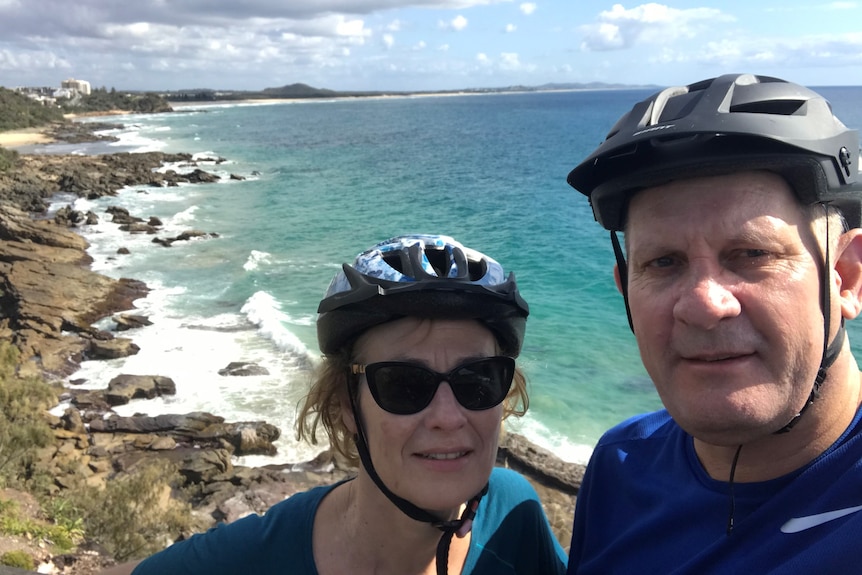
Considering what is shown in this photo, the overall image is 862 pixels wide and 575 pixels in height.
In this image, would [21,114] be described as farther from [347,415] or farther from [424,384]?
[424,384]

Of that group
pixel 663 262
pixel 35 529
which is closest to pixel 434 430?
pixel 663 262

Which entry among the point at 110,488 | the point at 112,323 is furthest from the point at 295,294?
the point at 110,488

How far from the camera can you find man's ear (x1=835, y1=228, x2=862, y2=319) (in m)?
1.94

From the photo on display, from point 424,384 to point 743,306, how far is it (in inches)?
45.4

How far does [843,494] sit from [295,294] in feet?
76.0

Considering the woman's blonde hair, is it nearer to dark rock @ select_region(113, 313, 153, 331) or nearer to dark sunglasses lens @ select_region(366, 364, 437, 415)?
dark sunglasses lens @ select_region(366, 364, 437, 415)

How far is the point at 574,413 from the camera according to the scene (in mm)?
15258

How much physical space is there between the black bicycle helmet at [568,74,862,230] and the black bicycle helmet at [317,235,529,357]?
676mm

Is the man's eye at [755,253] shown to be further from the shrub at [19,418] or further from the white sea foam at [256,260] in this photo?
the white sea foam at [256,260]

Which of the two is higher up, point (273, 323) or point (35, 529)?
point (35, 529)

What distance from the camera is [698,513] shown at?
2193mm

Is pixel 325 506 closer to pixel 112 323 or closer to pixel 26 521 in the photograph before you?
pixel 26 521

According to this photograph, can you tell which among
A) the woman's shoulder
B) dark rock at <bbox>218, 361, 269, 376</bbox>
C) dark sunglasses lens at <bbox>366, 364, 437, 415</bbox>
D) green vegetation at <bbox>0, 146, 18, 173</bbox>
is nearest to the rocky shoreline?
dark rock at <bbox>218, 361, 269, 376</bbox>

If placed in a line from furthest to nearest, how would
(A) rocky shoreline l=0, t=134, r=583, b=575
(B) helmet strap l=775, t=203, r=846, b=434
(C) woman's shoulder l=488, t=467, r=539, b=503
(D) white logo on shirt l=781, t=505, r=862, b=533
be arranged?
1. (A) rocky shoreline l=0, t=134, r=583, b=575
2. (C) woman's shoulder l=488, t=467, r=539, b=503
3. (B) helmet strap l=775, t=203, r=846, b=434
4. (D) white logo on shirt l=781, t=505, r=862, b=533
